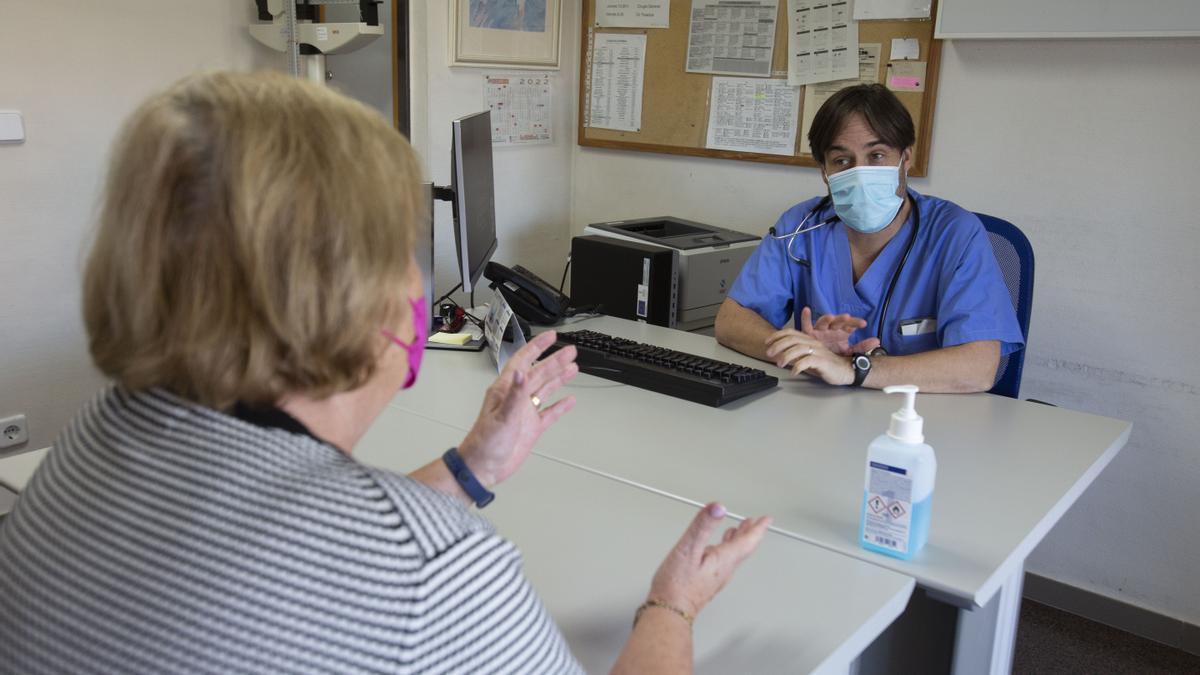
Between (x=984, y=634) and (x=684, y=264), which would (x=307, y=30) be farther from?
(x=984, y=634)

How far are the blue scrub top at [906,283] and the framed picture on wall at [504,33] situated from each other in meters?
1.38

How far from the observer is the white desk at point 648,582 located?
0.98 meters

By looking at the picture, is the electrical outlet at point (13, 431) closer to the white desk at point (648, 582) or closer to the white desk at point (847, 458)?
the white desk at point (847, 458)

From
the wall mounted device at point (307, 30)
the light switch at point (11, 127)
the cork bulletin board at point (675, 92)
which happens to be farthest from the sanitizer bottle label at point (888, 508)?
the light switch at point (11, 127)

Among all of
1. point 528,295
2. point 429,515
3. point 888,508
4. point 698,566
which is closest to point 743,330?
point 528,295

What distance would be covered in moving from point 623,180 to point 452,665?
2.98 m

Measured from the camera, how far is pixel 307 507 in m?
0.67

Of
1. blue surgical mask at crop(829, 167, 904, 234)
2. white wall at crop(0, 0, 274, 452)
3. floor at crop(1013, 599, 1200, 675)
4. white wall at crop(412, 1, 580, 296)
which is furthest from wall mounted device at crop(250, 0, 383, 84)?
floor at crop(1013, 599, 1200, 675)

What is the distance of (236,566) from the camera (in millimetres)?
646

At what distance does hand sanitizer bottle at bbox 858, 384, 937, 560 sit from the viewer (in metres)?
1.11

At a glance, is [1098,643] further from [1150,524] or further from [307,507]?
[307,507]

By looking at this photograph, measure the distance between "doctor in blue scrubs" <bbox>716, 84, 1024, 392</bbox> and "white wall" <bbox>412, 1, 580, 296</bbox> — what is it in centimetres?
130

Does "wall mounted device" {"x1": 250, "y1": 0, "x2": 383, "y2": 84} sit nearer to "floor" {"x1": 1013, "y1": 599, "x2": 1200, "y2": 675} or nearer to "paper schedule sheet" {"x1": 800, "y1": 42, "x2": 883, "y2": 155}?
"paper schedule sheet" {"x1": 800, "y1": 42, "x2": 883, "y2": 155}

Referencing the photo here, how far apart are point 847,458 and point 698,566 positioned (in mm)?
630
